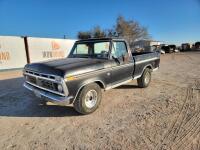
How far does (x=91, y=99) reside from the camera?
4.61 meters

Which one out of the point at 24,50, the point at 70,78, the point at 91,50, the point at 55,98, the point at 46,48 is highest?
the point at 46,48

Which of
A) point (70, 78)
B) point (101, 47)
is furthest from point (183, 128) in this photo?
point (101, 47)

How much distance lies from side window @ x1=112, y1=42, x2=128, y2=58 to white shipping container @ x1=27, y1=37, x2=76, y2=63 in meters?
12.1

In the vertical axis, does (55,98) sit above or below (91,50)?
below

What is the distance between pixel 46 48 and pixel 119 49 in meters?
13.1

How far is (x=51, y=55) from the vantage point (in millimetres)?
17656

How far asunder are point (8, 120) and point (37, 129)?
40.0 inches

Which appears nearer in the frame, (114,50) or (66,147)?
(66,147)

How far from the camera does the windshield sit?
512 cm

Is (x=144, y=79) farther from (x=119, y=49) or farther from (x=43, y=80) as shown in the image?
(x=43, y=80)

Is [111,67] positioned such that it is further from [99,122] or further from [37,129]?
[37,129]

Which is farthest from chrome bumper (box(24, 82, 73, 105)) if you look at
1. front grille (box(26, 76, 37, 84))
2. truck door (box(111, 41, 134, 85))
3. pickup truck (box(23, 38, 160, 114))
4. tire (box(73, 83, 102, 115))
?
truck door (box(111, 41, 134, 85))

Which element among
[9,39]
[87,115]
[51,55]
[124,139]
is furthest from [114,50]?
[51,55]

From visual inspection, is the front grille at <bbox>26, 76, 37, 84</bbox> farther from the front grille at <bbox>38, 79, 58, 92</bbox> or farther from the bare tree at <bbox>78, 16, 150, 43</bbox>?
the bare tree at <bbox>78, 16, 150, 43</bbox>
